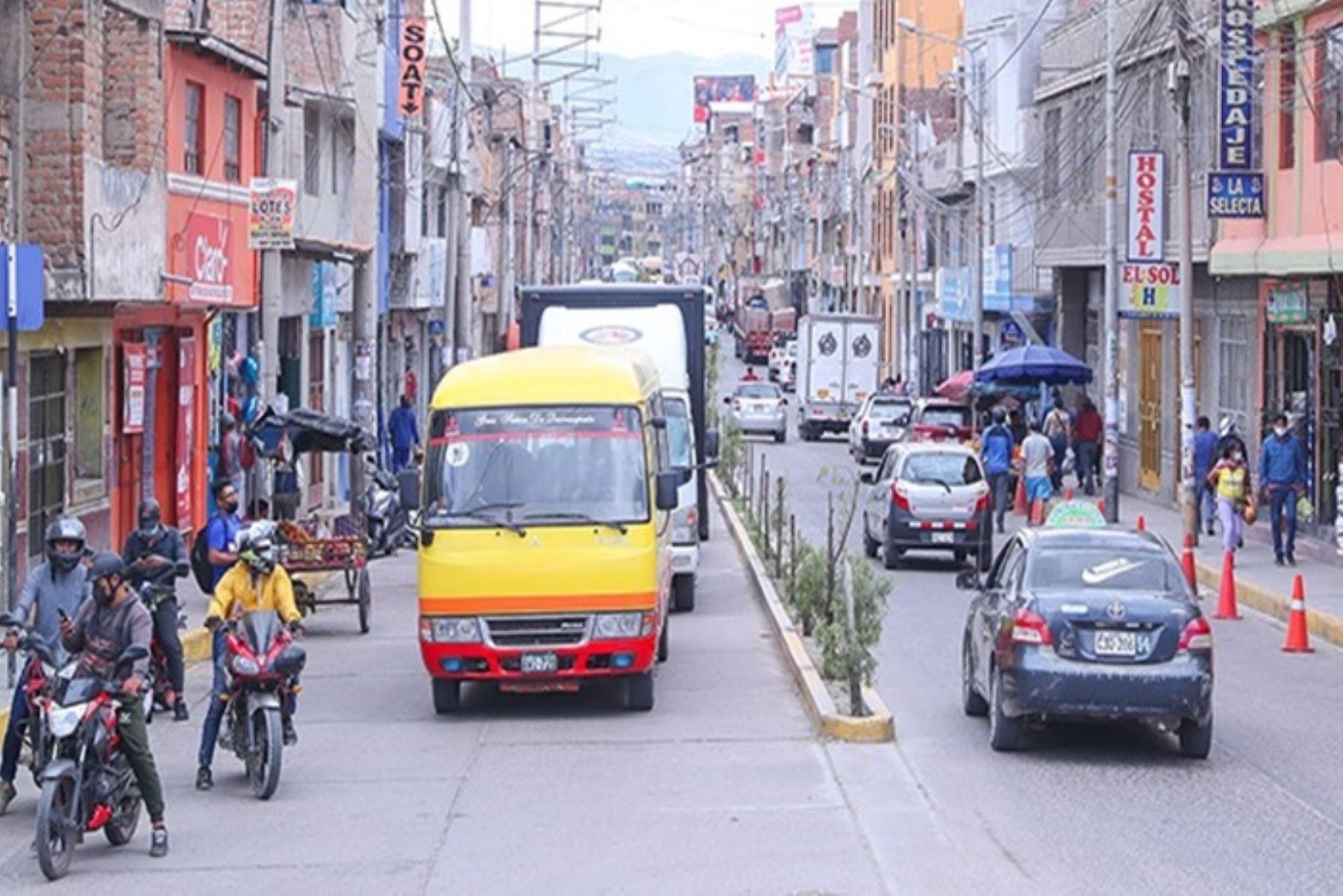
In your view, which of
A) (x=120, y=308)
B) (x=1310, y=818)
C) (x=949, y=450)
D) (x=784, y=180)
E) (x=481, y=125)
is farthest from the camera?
(x=784, y=180)

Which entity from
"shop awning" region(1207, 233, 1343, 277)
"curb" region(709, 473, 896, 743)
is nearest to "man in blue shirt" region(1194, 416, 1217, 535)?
"shop awning" region(1207, 233, 1343, 277)

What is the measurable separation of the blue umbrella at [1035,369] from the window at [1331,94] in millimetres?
13726

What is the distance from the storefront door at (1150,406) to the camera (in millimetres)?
45250

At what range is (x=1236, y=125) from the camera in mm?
32812

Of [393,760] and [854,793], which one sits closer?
[854,793]

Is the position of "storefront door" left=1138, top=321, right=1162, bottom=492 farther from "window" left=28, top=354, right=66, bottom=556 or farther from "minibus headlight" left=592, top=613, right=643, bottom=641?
"minibus headlight" left=592, top=613, right=643, bottom=641

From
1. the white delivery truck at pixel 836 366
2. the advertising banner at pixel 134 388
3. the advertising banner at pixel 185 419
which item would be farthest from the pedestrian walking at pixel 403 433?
the white delivery truck at pixel 836 366

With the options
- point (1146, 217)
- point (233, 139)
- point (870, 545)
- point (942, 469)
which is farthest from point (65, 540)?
point (1146, 217)

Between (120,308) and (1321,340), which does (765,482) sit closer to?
(1321,340)

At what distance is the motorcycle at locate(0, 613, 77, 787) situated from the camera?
13.1m

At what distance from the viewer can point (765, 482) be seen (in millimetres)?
33281

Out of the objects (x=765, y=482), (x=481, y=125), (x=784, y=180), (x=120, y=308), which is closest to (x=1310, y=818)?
(x=120, y=308)

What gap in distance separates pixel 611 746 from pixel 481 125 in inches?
2410

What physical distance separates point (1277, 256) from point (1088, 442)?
14.3m
